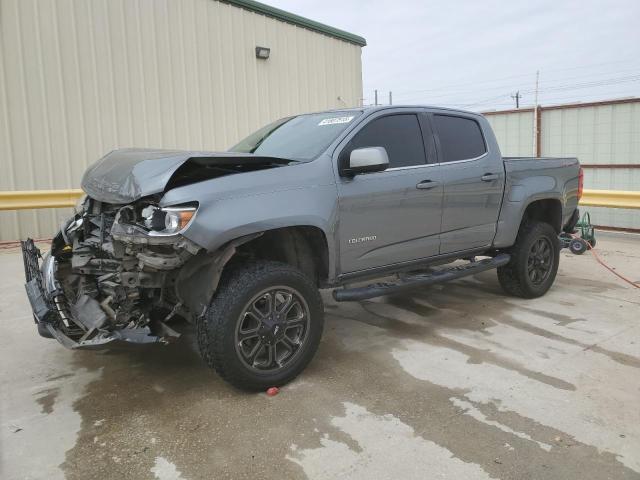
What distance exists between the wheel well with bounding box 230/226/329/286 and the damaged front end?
628mm

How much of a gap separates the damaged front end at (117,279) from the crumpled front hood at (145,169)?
10cm

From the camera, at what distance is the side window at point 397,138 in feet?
13.9

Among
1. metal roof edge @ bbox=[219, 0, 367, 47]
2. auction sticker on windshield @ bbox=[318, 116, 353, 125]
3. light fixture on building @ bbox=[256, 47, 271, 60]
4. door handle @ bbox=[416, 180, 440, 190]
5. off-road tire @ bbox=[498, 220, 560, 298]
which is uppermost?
metal roof edge @ bbox=[219, 0, 367, 47]

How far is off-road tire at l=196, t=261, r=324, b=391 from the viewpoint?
10.7ft

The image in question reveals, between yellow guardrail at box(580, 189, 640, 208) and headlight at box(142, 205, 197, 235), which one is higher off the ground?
headlight at box(142, 205, 197, 235)

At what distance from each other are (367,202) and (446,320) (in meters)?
1.69

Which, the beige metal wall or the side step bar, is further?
the beige metal wall

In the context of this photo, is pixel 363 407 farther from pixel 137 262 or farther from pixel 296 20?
pixel 296 20

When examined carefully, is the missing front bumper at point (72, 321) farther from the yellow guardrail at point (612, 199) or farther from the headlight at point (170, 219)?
the yellow guardrail at point (612, 199)

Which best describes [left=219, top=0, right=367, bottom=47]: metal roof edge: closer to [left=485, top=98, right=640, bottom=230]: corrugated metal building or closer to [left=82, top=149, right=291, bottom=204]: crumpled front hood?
[left=485, top=98, right=640, bottom=230]: corrugated metal building

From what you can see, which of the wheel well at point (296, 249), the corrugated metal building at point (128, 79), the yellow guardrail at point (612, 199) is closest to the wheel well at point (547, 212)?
the wheel well at point (296, 249)

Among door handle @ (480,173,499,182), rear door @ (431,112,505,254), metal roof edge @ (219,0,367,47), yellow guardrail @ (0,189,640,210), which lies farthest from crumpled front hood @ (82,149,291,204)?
metal roof edge @ (219,0,367,47)

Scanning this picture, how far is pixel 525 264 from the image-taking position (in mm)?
5473

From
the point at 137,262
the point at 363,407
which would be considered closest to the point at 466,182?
the point at 363,407
